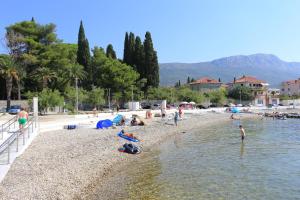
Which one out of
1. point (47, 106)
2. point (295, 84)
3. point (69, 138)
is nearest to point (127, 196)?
point (69, 138)

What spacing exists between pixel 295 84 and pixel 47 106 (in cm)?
13297

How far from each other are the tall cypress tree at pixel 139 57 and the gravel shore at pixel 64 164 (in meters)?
50.9

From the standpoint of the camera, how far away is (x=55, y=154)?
2008 cm

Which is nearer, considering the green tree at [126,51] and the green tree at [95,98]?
the green tree at [95,98]

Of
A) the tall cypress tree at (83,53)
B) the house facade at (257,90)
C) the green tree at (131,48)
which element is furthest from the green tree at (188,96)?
the house facade at (257,90)

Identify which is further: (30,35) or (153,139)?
(30,35)

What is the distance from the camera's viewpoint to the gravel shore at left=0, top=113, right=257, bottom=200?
43.2 feet

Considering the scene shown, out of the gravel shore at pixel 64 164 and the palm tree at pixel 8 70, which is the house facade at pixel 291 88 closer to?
the palm tree at pixel 8 70

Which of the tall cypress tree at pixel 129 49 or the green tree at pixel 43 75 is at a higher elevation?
the tall cypress tree at pixel 129 49

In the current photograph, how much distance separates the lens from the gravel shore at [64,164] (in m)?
13.2

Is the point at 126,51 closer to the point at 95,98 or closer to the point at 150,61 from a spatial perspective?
the point at 150,61

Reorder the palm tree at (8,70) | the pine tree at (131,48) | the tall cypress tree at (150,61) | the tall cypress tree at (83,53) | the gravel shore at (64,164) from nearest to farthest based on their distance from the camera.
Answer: the gravel shore at (64,164) → the palm tree at (8,70) → the tall cypress tree at (83,53) → the tall cypress tree at (150,61) → the pine tree at (131,48)

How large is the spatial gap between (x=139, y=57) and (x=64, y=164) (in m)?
64.2

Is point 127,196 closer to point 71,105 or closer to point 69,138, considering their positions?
point 69,138
